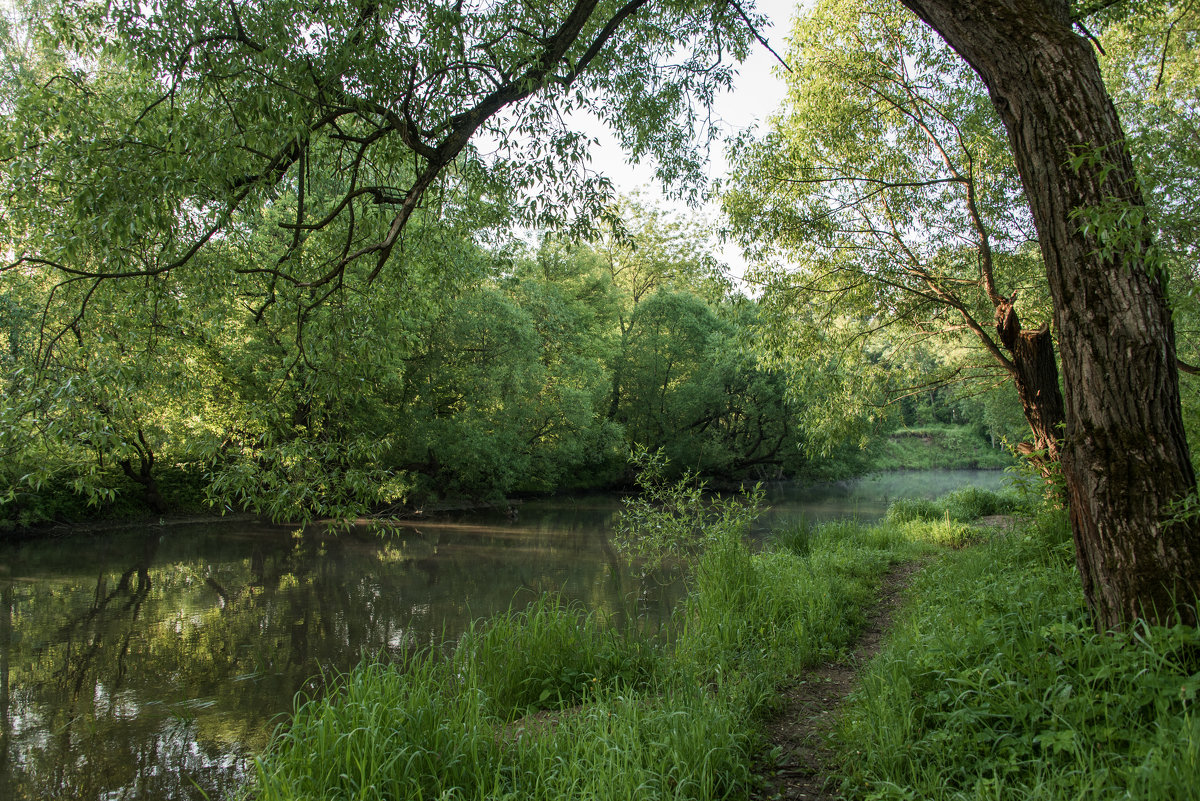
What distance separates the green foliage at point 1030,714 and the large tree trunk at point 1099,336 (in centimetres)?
24

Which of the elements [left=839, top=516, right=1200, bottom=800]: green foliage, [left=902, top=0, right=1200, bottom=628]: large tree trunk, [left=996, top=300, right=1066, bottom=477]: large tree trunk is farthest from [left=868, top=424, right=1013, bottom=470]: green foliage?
[left=902, top=0, right=1200, bottom=628]: large tree trunk

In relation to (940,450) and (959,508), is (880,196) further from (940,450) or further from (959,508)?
(940,450)

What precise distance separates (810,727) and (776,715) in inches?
10.1

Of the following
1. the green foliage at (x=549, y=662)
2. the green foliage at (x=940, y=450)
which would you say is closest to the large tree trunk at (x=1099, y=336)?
the green foliage at (x=549, y=662)

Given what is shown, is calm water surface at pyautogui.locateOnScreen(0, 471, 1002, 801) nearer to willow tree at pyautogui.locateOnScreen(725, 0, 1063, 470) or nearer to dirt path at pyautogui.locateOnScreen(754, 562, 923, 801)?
dirt path at pyautogui.locateOnScreen(754, 562, 923, 801)

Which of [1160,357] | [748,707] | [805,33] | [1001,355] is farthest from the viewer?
[805,33]

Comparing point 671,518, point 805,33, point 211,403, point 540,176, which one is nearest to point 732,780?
point 671,518

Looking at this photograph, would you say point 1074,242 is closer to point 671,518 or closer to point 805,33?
point 671,518

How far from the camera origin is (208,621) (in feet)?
29.0

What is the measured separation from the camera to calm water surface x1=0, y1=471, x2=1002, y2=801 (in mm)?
5211

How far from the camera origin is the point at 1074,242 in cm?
299

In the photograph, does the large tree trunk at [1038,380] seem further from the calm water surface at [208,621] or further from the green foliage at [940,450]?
the green foliage at [940,450]

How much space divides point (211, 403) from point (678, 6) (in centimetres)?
1304

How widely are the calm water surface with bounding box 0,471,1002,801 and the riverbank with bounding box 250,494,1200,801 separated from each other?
121 cm
